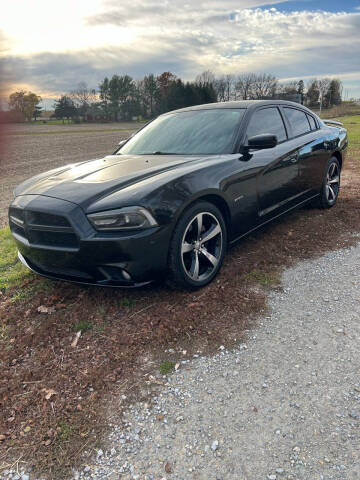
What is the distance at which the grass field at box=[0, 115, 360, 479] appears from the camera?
209cm

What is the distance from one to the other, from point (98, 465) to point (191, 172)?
2.21 meters

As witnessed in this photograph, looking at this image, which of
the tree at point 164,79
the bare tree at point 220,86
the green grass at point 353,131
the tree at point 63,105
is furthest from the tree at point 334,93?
the tree at point 63,105

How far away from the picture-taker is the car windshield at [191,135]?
3.91 metres

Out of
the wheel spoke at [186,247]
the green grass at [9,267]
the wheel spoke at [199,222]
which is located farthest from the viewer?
the green grass at [9,267]

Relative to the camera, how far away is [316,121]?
17.9ft

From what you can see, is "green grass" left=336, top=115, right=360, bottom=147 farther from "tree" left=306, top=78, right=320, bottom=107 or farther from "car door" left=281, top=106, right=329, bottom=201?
"tree" left=306, top=78, right=320, bottom=107

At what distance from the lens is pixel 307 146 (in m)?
4.85

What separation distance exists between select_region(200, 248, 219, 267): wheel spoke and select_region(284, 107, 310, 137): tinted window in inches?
86.0

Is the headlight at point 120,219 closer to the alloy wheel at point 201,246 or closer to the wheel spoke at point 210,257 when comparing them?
the alloy wheel at point 201,246

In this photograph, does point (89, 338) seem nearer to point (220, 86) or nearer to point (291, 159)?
point (291, 159)

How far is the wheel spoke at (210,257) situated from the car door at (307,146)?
1.90 m

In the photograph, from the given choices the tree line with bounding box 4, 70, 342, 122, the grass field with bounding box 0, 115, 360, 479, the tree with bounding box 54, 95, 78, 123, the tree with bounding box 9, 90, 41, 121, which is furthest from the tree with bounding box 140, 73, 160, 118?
the tree with bounding box 9, 90, 41, 121

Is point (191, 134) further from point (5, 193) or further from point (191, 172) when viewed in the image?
point (5, 193)

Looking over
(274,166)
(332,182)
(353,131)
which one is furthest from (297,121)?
(353,131)
